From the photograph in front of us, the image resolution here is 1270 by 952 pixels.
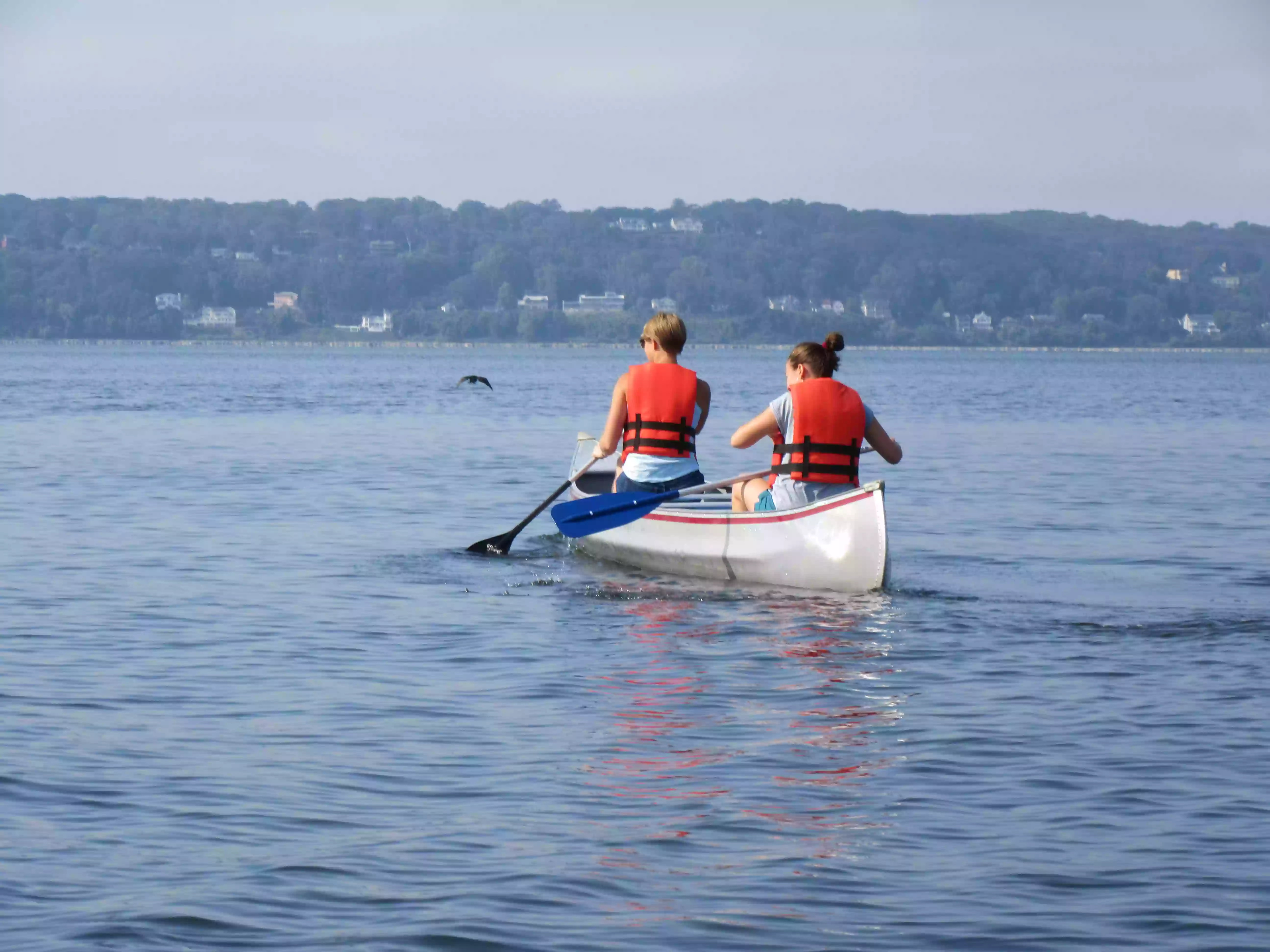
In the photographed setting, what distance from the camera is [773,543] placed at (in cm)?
1216

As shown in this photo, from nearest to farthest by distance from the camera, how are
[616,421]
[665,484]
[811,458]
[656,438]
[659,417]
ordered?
[811,458] → [616,421] → [659,417] → [656,438] → [665,484]

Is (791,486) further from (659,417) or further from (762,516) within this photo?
(659,417)

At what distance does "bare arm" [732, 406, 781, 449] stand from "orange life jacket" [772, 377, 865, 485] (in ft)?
0.64

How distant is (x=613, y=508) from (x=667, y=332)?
1.91 m

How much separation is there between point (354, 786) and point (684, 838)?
1.47m

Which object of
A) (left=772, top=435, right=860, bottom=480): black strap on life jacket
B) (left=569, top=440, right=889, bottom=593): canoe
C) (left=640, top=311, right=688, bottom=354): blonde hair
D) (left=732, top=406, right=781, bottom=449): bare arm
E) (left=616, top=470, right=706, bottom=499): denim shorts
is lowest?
(left=569, top=440, right=889, bottom=593): canoe

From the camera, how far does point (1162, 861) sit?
19.3 ft

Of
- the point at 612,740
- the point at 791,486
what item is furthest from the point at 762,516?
the point at 612,740

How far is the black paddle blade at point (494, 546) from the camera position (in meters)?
15.1

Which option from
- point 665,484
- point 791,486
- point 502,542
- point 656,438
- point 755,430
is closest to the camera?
point 755,430

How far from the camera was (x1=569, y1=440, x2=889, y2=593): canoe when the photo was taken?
11.6 m

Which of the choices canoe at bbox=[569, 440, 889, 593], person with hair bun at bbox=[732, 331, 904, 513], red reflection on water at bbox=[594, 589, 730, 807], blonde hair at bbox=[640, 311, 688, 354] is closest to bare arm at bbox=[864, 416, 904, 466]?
person with hair bun at bbox=[732, 331, 904, 513]

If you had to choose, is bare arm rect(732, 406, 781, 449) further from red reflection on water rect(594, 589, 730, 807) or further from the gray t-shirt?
red reflection on water rect(594, 589, 730, 807)

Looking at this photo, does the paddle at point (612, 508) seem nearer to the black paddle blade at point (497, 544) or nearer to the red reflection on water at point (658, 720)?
the black paddle blade at point (497, 544)
